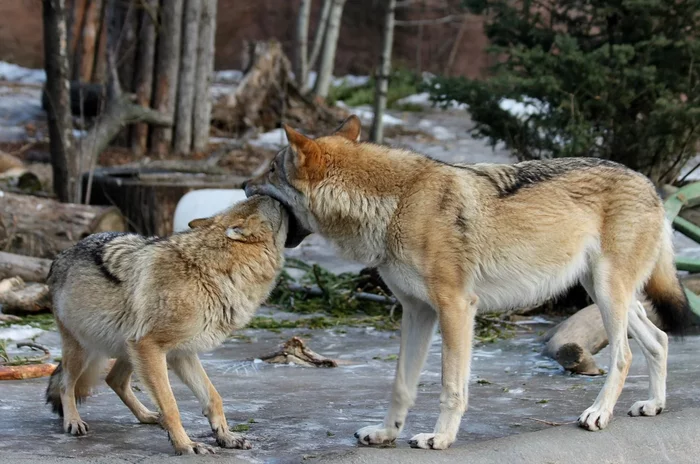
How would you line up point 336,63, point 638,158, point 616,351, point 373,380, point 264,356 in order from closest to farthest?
1. point 616,351
2. point 373,380
3. point 264,356
4. point 638,158
5. point 336,63

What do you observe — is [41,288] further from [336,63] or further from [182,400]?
[336,63]

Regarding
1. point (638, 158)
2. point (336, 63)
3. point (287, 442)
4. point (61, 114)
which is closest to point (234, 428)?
point (287, 442)

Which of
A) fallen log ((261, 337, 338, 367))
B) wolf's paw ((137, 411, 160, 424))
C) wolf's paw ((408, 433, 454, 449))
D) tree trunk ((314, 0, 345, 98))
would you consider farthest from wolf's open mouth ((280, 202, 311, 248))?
tree trunk ((314, 0, 345, 98))

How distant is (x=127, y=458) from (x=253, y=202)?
1507mm

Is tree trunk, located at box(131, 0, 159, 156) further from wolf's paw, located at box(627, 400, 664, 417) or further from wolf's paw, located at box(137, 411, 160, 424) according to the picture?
wolf's paw, located at box(627, 400, 664, 417)

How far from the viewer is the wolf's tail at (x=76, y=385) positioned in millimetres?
5152

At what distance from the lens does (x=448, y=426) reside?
185 inches

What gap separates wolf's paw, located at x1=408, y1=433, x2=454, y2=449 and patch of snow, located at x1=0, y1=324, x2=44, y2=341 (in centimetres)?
410

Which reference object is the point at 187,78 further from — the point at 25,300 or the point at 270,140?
the point at 25,300

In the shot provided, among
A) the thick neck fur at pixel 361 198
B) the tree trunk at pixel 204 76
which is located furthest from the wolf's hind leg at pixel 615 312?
the tree trunk at pixel 204 76

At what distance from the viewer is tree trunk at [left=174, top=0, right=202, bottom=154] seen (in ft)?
46.9

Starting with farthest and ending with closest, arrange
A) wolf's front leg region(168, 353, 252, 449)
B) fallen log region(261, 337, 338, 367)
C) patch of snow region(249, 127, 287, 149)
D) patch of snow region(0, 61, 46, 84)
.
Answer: patch of snow region(0, 61, 46, 84)
patch of snow region(249, 127, 287, 149)
fallen log region(261, 337, 338, 367)
wolf's front leg region(168, 353, 252, 449)

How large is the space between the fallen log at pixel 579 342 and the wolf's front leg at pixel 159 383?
2887 mm

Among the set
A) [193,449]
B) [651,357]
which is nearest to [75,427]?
[193,449]
